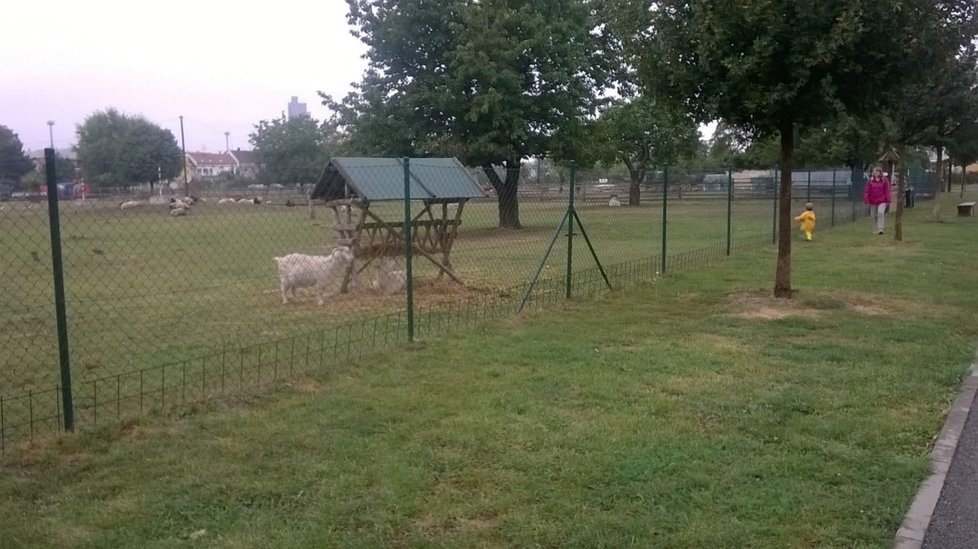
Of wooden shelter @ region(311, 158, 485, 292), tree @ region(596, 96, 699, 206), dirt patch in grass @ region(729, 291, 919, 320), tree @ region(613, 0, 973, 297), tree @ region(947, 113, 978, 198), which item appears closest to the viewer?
tree @ region(613, 0, 973, 297)

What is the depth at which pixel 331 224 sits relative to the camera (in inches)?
449

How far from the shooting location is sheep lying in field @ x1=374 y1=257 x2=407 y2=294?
11555mm

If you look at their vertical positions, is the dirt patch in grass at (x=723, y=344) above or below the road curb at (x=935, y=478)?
above

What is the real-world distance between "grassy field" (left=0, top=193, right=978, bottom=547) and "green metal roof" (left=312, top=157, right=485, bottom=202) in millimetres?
3000

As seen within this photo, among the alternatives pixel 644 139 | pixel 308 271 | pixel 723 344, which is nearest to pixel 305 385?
pixel 723 344

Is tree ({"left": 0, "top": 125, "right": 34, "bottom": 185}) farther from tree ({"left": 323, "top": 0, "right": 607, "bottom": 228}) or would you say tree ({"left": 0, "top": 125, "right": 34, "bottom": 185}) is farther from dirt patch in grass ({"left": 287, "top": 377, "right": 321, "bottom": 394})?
tree ({"left": 323, "top": 0, "right": 607, "bottom": 228})

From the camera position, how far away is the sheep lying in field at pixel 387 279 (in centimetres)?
1155

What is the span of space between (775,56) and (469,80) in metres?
13.3

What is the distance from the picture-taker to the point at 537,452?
511cm

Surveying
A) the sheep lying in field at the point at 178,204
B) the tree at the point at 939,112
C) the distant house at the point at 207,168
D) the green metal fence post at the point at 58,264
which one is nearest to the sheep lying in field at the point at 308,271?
the distant house at the point at 207,168

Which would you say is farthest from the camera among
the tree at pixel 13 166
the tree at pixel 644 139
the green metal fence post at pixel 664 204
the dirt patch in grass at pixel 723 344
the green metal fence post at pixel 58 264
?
the tree at pixel 644 139

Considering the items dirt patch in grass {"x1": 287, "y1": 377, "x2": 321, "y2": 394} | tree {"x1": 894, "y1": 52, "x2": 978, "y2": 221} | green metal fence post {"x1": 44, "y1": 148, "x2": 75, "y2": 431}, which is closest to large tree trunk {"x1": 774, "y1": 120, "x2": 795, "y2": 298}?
dirt patch in grass {"x1": 287, "y1": 377, "x2": 321, "y2": 394}

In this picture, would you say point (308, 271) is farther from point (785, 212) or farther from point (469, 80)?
point (469, 80)

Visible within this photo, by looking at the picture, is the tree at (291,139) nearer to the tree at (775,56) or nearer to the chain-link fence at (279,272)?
the chain-link fence at (279,272)
